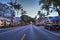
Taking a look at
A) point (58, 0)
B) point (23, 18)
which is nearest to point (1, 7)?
point (58, 0)

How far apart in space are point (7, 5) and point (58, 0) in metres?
62.3

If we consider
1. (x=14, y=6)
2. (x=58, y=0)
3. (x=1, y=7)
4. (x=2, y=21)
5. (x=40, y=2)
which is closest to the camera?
(x=58, y=0)

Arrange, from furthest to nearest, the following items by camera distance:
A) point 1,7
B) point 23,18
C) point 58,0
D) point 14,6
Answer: point 23,18 → point 14,6 → point 1,7 → point 58,0

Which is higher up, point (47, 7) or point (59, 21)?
point (47, 7)

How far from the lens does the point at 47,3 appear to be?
6569 centimetres

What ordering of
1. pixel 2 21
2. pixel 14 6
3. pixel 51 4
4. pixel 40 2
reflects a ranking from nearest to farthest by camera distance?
pixel 51 4, pixel 40 2, pixel 2 21, pixel 14 6

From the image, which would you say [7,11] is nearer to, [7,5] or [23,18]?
[7,5]

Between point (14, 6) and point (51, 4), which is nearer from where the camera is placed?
point (51, 4)

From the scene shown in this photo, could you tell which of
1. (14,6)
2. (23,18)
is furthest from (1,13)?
(23,18)

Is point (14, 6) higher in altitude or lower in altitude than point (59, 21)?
higher

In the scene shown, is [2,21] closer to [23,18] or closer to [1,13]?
[1,13]

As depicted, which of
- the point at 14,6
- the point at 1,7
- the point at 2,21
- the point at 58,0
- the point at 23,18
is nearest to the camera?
the point at 58,0

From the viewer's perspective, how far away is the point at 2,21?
307 feet

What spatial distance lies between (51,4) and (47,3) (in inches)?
79.5
